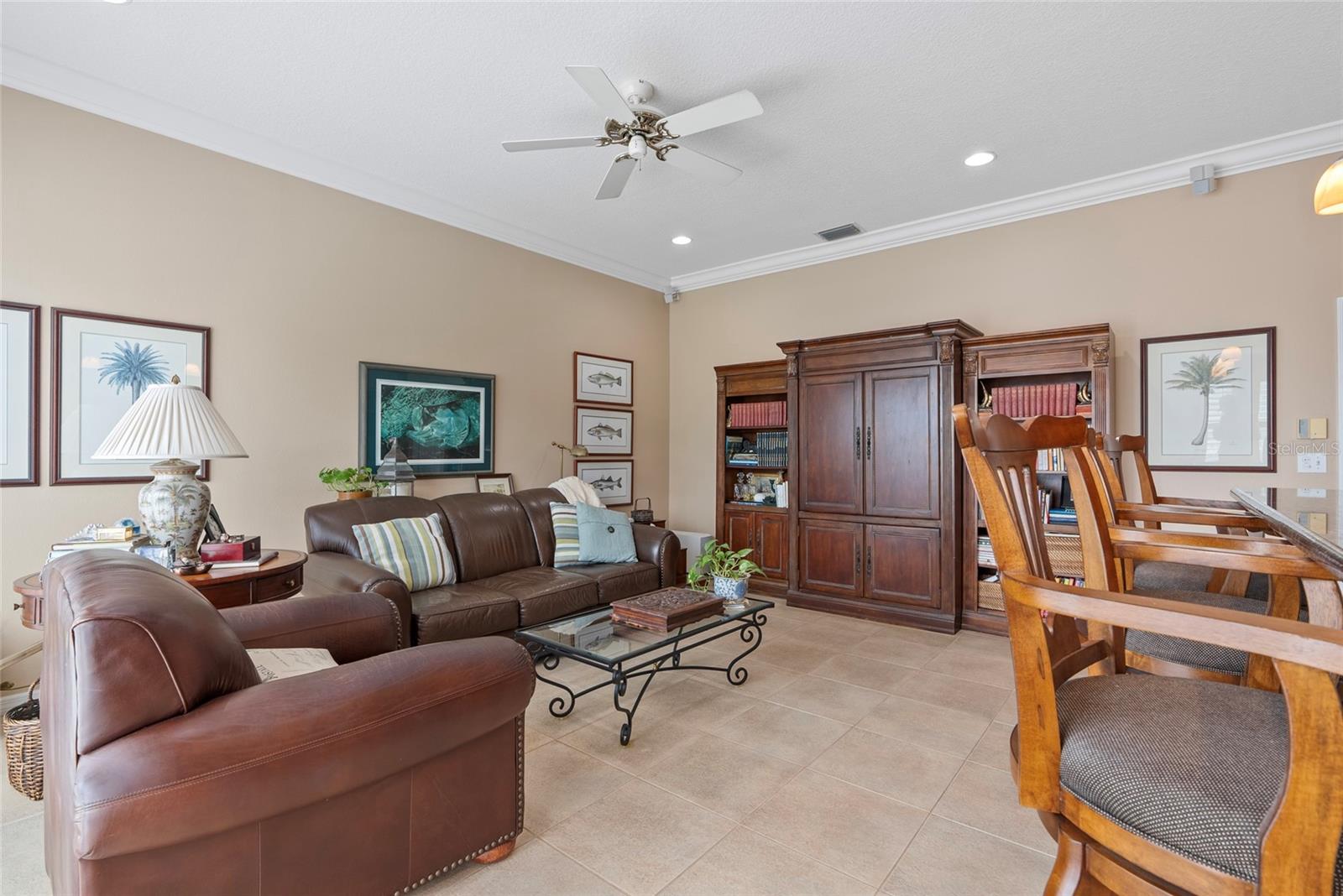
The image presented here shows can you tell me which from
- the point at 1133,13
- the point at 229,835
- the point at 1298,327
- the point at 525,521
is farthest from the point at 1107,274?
the point at 229,835

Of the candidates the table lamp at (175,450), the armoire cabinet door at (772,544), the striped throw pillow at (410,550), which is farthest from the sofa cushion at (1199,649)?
the armoire cabinet door at (772,544)

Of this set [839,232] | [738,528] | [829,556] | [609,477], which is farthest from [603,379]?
[829,556]

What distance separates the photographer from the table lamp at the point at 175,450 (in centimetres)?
209

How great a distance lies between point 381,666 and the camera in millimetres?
1462

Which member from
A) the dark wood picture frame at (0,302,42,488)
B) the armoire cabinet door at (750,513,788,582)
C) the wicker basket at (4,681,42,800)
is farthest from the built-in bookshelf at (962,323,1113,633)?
the dark wood picture frame at (0,302,42,488)

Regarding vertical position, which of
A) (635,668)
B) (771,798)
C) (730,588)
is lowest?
(771,798)

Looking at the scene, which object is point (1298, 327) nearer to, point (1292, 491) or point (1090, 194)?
point (1090, 194)

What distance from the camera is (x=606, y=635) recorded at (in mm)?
2729

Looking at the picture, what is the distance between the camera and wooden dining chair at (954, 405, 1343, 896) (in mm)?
758

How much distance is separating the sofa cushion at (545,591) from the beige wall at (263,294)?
1071mm

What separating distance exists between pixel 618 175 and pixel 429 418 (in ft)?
7.00

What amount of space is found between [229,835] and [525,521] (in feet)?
9.62

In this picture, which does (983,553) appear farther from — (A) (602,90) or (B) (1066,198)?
(A) (602,90)

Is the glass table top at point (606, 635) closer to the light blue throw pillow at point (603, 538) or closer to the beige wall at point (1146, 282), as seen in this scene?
the light blue throw pillow at point (603, 538)
